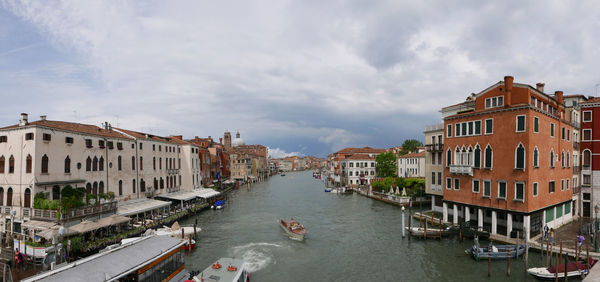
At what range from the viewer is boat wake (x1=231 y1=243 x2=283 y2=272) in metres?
24.0

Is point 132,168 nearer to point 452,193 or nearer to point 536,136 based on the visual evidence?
point 452,193

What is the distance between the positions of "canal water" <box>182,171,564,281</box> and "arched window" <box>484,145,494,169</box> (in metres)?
7.04

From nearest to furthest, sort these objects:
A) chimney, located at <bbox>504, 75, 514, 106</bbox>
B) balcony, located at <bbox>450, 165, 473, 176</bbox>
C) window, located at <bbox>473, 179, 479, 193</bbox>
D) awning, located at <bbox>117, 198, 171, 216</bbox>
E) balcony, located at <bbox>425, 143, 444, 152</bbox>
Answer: chimney, located at <bbox>504, 75, 514, 106</bbox> → window, located at <bbox>473, 179, 479, 193</bbox> → balcony, located at <bbox>450, 165, 473, 176</bbox> → awning, located at <bbox>117, 198, 171, 216</bbox> → balcony, located at <bbox>425, 143, 444, 152</bbox>

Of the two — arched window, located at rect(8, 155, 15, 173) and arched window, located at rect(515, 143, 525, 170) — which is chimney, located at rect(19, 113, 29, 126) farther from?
arched window, located at rect(515, 143, 525, 170)

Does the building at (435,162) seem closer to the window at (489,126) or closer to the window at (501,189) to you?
the window at (489,126)

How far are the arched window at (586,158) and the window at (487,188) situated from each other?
632 inches

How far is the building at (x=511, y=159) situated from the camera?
25.5 meters

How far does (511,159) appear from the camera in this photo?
26125mm

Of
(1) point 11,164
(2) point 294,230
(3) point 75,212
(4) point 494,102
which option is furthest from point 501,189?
(1) point 11,164

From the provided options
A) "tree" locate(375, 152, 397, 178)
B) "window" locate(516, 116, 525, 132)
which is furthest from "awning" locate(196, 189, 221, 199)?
"window" locate(516, 116, 525, 132)

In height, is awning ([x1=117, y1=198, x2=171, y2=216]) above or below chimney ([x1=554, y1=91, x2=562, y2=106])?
below

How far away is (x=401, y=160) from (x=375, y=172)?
14.2 m

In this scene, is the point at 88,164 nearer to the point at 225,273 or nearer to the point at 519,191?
the point at 225,273

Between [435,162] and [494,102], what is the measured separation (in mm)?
11754
